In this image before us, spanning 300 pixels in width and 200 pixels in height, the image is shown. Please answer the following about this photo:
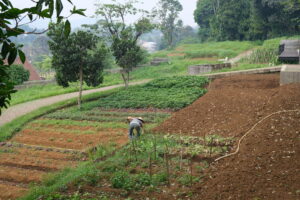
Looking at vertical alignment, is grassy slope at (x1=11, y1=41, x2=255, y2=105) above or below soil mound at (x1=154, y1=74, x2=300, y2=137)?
above

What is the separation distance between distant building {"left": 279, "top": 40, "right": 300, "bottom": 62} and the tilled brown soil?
4.51 m

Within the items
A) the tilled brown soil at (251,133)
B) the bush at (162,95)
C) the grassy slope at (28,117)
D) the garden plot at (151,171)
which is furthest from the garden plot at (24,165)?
the bush at (162,95)

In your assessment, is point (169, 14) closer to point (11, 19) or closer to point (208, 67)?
point (208, 67)

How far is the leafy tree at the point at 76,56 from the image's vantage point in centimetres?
1544

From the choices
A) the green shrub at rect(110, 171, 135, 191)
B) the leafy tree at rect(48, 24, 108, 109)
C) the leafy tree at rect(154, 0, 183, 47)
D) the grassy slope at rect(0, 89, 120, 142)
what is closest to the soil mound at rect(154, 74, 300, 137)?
the green shrub at rect(110, 171, 135, 191)

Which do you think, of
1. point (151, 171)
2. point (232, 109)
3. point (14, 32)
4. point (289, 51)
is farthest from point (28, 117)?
point (289, 51)

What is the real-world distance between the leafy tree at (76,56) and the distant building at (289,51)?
11.0m

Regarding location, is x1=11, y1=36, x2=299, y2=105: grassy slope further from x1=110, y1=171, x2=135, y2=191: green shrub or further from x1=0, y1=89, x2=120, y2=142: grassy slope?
x1=110, y1=171, x2=135, y2=191: green shrub

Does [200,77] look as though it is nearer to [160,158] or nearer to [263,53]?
[263,53]

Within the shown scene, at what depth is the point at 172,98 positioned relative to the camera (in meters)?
16.0

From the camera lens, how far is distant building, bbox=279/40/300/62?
20.2 m

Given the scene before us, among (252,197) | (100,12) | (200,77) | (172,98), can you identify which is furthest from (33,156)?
(100,12)

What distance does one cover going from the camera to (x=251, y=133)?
911cm

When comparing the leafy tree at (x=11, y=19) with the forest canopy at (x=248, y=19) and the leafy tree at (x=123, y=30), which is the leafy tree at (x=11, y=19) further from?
the forest canopy at (x=248, y=19)
